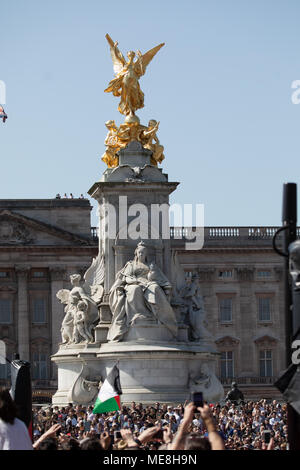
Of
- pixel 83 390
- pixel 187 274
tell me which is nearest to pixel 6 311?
pixel 187 274

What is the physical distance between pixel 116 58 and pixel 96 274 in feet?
21.1

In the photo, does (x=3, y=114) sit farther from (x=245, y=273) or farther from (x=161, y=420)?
(x=161, y=420)

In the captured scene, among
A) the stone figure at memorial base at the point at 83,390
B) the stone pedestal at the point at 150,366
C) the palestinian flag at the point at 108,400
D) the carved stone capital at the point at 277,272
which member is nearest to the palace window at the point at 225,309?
the carved stone capital at the point at 277,272

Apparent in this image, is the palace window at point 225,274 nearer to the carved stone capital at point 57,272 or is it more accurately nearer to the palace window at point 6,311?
the carved stone capital at point 57,272

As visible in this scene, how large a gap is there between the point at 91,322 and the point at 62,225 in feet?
143

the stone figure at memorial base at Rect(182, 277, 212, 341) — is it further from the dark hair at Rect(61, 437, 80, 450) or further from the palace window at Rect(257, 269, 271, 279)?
the palace window at Rect(257, 269, 271, 279)

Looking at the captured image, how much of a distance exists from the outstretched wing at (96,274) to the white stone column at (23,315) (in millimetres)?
39742

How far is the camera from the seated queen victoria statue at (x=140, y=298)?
3525cm

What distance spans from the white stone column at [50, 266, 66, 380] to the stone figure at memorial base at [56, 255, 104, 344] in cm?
3935

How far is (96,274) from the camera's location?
37688 mm

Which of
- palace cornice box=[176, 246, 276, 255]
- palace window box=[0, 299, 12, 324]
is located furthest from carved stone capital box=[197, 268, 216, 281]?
palace window box=[0, 299, 12, 324]

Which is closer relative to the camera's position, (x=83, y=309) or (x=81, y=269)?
(x=83, y=309)

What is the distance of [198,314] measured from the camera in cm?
3712
